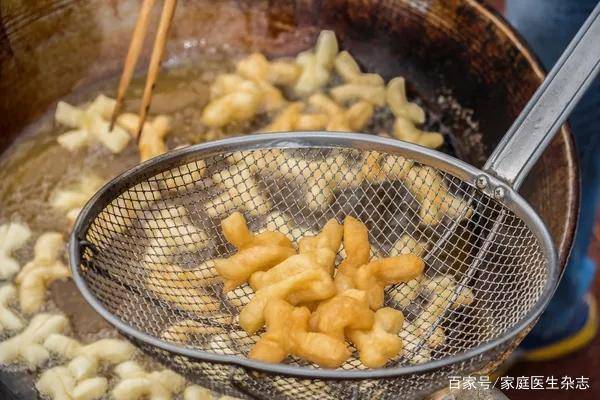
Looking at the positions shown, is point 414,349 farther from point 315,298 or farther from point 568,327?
point 568,327

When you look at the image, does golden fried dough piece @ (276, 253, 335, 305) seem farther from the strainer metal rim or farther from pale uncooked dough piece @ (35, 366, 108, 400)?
pale uncooked dough piece @ (35, 366, 108, 400)

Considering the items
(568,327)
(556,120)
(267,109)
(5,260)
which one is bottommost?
(5,260)

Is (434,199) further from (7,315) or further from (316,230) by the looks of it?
(7,315)

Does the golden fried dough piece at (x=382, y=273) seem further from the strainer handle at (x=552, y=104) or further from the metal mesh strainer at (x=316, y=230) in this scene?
the strainer handle at (x=552, y=104)

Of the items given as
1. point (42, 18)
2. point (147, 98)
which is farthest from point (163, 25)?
point (42, 18)

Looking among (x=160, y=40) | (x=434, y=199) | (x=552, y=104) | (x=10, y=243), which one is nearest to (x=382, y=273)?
(x=434, y=199)

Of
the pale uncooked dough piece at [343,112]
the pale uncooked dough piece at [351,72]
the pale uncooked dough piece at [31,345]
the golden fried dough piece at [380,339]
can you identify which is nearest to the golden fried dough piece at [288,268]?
the golden fried dough piece at [380,339]

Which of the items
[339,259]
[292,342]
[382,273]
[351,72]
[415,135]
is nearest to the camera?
[292,342]
